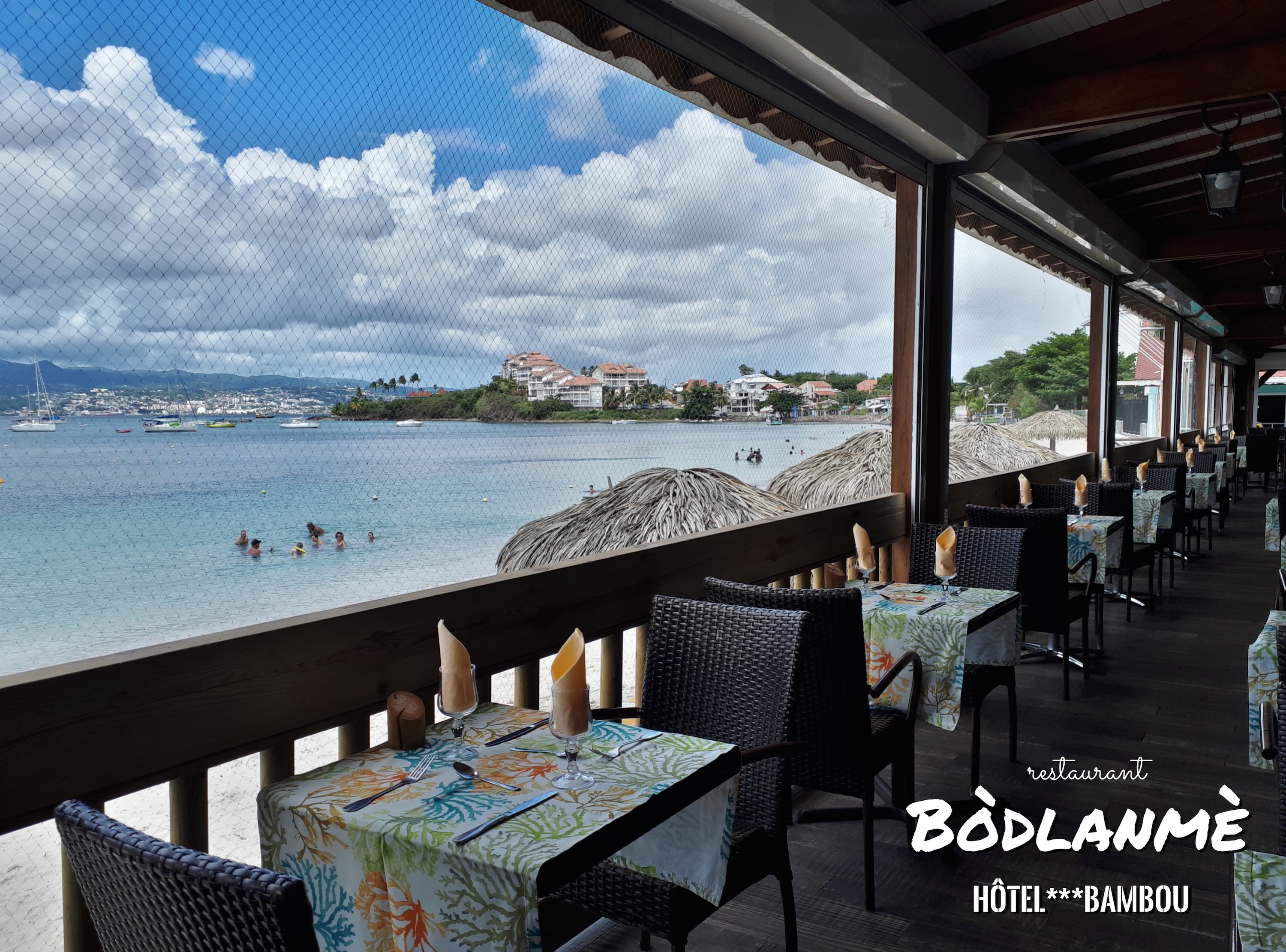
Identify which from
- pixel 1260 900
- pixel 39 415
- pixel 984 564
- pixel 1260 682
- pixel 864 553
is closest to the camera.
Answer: pixel 1260 900

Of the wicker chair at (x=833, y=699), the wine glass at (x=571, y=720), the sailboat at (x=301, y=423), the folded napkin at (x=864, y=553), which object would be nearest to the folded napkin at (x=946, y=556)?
the folded napkin at (x=864, y=553)

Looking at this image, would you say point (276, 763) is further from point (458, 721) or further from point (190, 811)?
point (458, 721)

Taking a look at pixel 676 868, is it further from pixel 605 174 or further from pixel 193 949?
pixel 605 174

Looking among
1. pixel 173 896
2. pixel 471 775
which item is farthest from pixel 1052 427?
pixel 173 896

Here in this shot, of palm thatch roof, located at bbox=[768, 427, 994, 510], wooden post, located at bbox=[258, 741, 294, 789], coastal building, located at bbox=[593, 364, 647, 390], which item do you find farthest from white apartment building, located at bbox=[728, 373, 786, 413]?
wooden post, located at bbox=[258, 741, 294, 789]

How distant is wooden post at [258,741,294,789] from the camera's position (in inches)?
78.2

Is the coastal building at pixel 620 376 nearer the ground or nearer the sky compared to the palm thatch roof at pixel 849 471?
nearer the sky

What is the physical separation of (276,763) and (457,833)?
2.46 feet

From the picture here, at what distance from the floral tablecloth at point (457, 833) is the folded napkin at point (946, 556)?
1.77 metres

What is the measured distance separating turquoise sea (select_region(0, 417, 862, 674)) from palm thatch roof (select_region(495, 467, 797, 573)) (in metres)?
0.15

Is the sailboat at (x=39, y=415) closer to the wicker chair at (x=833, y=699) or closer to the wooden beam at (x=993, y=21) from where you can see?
the wicker chair at (x=833, y=699)

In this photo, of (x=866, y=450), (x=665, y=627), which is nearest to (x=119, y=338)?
(x=665, y=627)

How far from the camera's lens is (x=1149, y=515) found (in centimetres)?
636

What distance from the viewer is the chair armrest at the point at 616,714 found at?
221 centimetres
